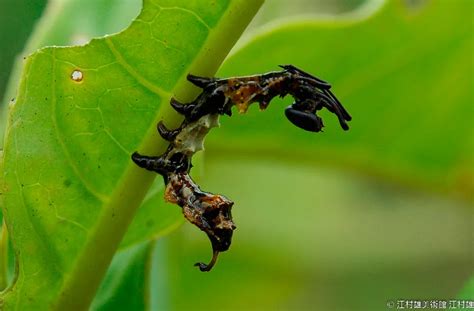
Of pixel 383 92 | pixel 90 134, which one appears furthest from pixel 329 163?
pixel 90 134

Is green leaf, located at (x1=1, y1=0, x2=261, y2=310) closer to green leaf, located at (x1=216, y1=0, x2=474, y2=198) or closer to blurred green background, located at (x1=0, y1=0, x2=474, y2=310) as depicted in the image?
blurred green background, located at (x1=0, y1=0, x2=474, y2=310)

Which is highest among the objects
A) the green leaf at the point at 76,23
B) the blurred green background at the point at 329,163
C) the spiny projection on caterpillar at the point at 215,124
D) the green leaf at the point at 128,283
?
the blurred green background at the point at 329,163

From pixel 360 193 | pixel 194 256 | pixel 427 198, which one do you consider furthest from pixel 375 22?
pixel 427 198

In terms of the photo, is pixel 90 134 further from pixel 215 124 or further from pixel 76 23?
pixel 76 23

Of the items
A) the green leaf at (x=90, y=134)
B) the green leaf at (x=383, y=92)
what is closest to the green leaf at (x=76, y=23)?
the green leaf at (x=383, y=92)

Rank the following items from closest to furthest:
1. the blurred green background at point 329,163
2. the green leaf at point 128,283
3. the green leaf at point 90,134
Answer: the green leaf at point 90,134
the green leaf at point 128,283
the blurred green background at point 329,163

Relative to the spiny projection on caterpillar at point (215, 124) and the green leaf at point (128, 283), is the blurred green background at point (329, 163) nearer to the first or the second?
the green leaf at point (128, 283)

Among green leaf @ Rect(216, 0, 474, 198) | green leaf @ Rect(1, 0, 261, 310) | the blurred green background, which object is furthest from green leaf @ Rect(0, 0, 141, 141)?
green leaf @ Rect(1, 0, 261, 310)

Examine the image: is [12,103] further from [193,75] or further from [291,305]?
[291,305]
